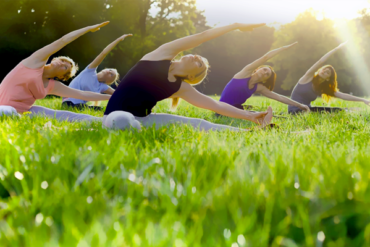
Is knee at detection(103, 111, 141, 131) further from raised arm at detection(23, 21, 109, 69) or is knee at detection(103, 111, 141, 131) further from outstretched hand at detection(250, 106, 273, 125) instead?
raised arm at detection(23, 21, 109, 69)

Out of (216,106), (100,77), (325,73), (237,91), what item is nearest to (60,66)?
(100,77)

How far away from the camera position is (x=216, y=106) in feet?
12.3

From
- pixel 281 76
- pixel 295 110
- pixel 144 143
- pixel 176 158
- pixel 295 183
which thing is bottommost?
pixel 281 76

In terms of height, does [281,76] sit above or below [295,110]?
below

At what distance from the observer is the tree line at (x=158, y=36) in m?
21.2

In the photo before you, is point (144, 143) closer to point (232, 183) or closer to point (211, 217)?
point (232, 183)

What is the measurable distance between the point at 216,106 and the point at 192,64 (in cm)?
62

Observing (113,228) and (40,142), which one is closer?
(113,228)

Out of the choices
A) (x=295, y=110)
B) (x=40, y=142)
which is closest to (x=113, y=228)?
(x=40, y=142)

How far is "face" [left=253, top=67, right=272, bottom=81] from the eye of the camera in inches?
Answer: 236

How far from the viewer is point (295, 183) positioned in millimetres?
1284

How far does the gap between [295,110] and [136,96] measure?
191 inches

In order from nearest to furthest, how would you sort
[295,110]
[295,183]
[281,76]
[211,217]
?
[211,217] < [295,183] < [295,110] < [281,76]

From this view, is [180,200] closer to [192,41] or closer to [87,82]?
[192,41]
